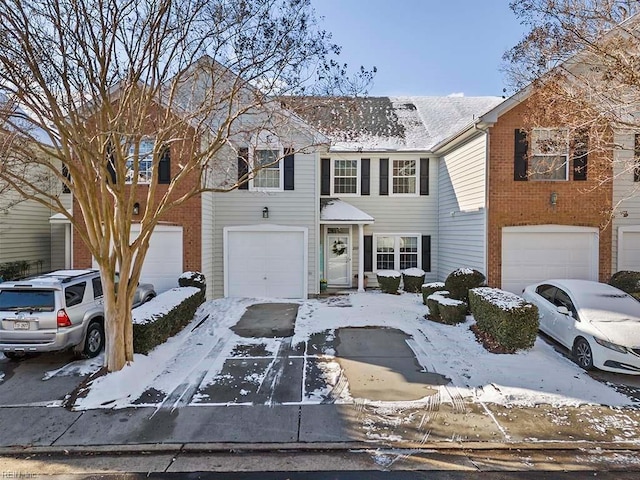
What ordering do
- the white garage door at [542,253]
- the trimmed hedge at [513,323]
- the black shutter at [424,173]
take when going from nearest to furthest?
the trimmed hedge at [513,323], the white garage door at [542,253], the black shutter at [424,173]

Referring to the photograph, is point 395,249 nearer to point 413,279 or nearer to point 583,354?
point 413,279

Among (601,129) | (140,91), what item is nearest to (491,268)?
(601,129)

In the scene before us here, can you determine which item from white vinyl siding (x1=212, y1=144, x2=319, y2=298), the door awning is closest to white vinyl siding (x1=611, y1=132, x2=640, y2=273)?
the door awning

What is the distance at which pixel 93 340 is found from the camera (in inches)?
340

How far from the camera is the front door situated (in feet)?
56.4

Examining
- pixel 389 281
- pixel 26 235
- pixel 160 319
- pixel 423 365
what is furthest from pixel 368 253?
pixel 26 235

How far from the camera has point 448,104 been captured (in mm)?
20141

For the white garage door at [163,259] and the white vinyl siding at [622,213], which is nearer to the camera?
the white vinyl siding at [622,213]

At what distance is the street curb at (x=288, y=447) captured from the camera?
16.7 feet

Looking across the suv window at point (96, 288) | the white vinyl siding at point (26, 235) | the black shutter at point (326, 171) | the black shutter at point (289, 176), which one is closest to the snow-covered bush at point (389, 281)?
the black shutter at point (326, 171)

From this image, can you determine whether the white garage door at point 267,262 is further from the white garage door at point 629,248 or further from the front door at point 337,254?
the white garage door at point 629,248

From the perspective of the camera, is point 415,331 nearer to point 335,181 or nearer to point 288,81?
point 288,81

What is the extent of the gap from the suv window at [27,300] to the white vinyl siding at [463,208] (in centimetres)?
1104

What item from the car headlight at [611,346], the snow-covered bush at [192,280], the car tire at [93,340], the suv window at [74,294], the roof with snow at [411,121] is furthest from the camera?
the roof with snow at [411,121]
